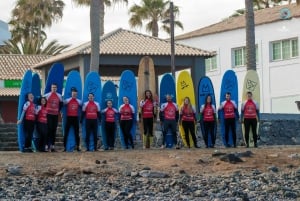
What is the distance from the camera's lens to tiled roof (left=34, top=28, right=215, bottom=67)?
31.0 m

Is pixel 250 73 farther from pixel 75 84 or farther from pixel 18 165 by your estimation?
pixel 18 165

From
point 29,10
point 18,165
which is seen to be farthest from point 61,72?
point 29,10

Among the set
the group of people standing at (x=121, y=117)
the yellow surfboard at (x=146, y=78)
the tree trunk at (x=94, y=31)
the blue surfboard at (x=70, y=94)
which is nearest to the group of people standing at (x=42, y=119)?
the group of people standing at (x=121, y=117)

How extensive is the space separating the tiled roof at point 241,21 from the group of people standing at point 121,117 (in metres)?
21.7

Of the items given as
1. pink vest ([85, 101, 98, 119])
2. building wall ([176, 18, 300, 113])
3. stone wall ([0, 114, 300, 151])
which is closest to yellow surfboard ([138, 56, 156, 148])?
pink vest ([85, 101, 98, 119])

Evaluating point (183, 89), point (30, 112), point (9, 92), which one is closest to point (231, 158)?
point (30, 112)

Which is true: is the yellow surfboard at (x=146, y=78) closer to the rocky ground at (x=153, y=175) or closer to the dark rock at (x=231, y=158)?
the rocky ground at (x=153, y=175)

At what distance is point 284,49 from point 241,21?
4881mm

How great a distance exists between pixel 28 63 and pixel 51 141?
27.9 metres

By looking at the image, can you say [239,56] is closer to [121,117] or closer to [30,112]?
[121,117]

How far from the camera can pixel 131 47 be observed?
31.8m

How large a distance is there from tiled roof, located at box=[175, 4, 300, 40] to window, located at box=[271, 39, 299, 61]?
4.25 ft

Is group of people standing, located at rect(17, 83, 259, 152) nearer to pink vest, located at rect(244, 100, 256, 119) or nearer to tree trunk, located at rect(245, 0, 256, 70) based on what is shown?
pink vest, located at rect(244, 100, 256, 119)

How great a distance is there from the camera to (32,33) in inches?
2530
